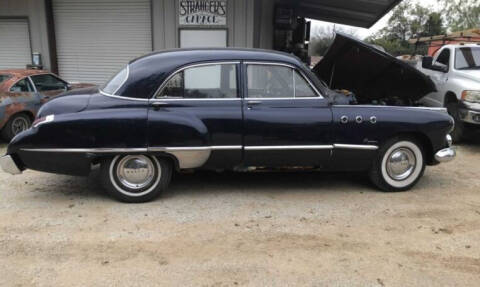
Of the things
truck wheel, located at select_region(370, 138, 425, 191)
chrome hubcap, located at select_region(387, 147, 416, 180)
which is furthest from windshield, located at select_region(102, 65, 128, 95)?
chrome hubcap, located at select_region(387, 147, 416, 180)

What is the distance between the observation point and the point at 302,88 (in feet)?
16.5

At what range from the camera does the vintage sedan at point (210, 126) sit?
4586mm

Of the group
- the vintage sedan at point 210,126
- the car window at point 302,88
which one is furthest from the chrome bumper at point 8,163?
the car window at point 302,88

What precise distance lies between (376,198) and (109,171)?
316 cm

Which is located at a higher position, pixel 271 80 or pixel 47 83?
pixel 271 80

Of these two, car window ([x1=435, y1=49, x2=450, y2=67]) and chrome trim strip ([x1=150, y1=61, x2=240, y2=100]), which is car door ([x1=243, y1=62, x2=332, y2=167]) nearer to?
chrome trim strip ([x1=150, y1=61, x2=240, y2=100])

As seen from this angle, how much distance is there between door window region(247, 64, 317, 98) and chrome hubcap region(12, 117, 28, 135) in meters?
5.22

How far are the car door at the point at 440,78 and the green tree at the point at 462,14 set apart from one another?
154ft

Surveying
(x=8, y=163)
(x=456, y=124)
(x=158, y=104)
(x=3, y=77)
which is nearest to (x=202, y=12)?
(x=3, y=77)

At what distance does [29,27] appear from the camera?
12539mm

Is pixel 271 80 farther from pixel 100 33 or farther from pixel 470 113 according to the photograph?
pixel 100 33

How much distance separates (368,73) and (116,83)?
3511 millimetres

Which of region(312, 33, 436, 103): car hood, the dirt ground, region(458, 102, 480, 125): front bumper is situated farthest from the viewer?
region(458, 102, 480, 125): front bumper

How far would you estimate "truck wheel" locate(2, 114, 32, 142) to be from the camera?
7.75 m
